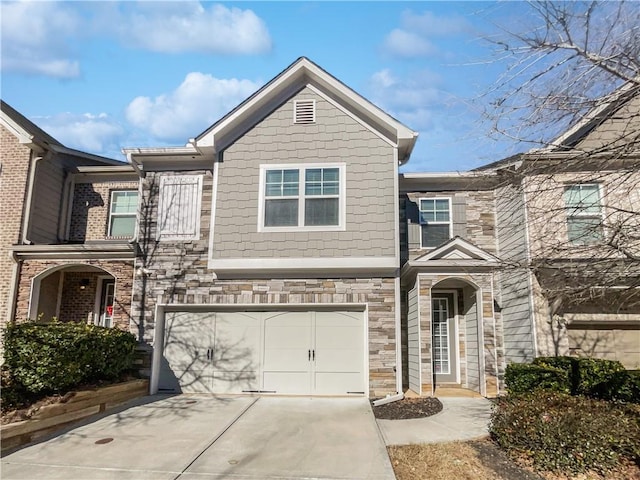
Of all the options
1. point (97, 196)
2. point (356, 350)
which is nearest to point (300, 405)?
point (356, 350)

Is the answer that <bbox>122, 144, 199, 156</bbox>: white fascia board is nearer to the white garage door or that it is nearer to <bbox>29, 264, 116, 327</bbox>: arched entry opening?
<bbox>29, 264, 116, 327</bbox>: arched entry opening

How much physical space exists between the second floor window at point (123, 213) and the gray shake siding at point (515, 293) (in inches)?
389

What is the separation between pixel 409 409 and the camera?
869cm

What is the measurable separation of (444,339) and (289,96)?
7198 mm

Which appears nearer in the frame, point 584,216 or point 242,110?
point 584,216

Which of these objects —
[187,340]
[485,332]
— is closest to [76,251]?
[187,340]

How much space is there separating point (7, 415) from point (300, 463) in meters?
4.47

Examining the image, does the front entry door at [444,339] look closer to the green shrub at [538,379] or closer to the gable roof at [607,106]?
the green shrub at [538,379]

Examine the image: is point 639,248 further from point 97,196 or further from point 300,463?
point 97,196

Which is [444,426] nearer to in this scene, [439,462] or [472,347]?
[439,462]

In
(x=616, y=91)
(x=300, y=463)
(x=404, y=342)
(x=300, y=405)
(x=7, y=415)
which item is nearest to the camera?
(x=616, y=91)

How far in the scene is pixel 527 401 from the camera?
21.7 feet

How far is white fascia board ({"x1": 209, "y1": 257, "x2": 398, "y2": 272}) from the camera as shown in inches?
390

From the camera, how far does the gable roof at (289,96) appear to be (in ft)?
34.0
